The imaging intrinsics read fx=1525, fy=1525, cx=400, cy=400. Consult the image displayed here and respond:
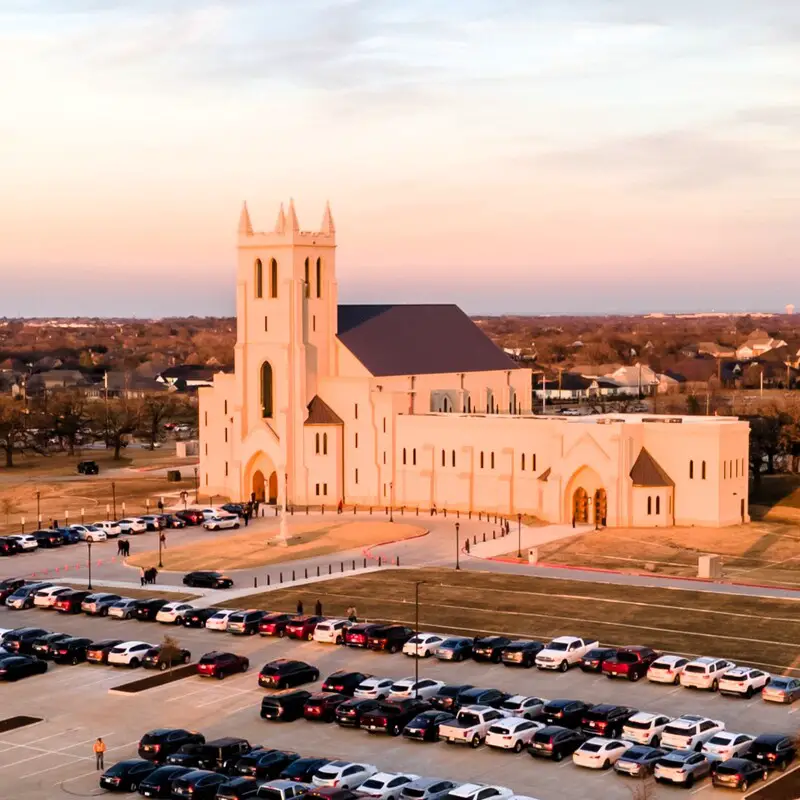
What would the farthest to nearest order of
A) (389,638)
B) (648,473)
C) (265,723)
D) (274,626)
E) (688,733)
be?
(648,473)
(274,626)
(389,638)
(265,723)
(688,733)

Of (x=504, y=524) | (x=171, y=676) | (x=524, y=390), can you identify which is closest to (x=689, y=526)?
(x=504, y=524)

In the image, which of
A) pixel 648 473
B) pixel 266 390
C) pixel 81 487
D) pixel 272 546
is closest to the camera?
pixel 272 546

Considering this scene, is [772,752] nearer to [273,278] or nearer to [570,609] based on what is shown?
[570,609]

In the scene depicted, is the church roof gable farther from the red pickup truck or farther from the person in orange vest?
the person in orange vest

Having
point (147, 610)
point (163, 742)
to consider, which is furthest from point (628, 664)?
point (147, 610)

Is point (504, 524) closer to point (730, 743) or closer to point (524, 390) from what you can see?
point (524, 390)
